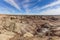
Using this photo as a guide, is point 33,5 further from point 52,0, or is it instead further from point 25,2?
point 52,0

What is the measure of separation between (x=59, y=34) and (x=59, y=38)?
66mm

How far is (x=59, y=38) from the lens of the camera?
225 cm

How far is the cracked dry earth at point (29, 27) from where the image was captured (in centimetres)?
229

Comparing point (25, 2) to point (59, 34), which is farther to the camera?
point (25, 2)

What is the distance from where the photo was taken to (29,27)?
2.36 metres

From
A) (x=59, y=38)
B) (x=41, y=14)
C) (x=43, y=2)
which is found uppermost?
(x=43, y=2)

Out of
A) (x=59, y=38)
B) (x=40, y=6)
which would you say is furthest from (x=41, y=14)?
(x=59, y=38)

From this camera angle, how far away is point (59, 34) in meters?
2.28

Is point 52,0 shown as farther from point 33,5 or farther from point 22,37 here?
point 22,37

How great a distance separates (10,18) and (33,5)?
42 centimetres

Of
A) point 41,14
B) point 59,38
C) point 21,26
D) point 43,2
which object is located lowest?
point 59,38

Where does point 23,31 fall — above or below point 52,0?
below

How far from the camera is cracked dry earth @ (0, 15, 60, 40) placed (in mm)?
2293

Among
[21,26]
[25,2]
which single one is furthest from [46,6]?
[21,26]
